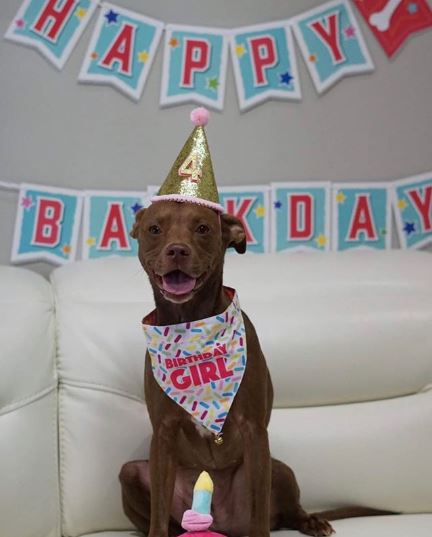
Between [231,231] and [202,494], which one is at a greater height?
[231,231]

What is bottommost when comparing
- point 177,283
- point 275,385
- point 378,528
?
point 378,528

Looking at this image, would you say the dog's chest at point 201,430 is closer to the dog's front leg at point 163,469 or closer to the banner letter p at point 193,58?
the dog's front leg at point 163,469

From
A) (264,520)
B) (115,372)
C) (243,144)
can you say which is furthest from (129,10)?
(264,520)

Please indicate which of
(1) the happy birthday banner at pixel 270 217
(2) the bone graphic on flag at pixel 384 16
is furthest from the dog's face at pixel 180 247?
(2) the bone graphic on flag at pixel 384 16

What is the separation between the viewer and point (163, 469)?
1437 millimetres

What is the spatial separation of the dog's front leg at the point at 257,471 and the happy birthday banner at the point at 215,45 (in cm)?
98

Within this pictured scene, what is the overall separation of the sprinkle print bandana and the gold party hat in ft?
0.75

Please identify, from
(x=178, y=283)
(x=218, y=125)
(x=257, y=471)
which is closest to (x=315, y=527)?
(x=257, y=471)

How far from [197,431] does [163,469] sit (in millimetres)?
100

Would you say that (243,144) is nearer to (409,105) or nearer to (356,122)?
(356,122)

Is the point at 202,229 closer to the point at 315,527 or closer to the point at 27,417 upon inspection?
the point at 27,417

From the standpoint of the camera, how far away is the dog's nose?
127 cm

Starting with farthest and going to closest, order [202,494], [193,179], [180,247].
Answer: [193,179] < [180,247] < [202,494]

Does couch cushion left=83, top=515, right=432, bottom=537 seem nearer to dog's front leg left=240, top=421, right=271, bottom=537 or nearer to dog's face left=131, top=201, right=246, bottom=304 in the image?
dog's front leg left=240, top=421, right=271, bottom=537
